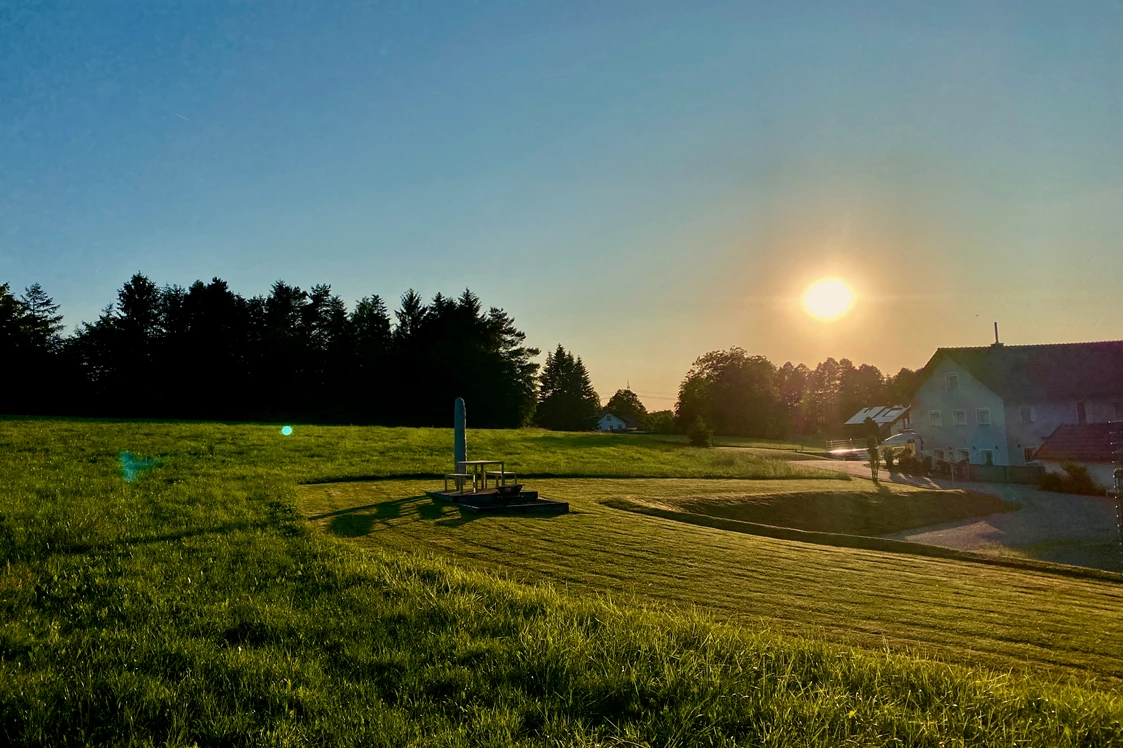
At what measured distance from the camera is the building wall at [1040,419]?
130 feet

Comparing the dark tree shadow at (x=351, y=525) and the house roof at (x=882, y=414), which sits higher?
the house roof at (x=882, y=414)

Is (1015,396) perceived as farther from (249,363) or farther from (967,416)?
(249,363)

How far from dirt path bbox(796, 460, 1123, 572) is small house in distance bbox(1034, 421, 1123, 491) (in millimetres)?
2552

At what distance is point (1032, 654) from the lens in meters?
6.24

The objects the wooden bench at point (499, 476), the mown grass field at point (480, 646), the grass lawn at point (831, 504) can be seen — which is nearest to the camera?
the mown grass field at point (480, 646)

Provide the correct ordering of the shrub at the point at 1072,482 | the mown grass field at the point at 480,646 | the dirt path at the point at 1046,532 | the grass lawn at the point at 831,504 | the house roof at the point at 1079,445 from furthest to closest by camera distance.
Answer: the house roof at the point at 1079,445 < the shrub at the point at 1072,482 < the grass lawn at the point at 831,504 < the dirt path at the point at 1046,532 < the mown grass field at the point at 480,646

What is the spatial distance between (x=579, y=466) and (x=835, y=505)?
9040 mm

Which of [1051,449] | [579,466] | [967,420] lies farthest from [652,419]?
[579,466]

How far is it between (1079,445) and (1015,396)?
8407mm

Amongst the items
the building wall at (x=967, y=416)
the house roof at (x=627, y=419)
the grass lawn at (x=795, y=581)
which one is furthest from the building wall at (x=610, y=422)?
the grass lawn at (x=795, y=581)

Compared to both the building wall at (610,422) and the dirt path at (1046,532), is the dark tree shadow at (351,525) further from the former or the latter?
the building wall at (610,422)

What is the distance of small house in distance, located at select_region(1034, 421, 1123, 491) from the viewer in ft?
105

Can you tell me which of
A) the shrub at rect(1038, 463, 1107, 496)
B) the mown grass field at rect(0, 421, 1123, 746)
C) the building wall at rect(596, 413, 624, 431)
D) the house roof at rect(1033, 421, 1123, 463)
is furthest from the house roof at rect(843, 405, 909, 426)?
the mown grass field at rect(0, 421, 1123, 746)

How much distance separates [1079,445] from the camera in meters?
33.7
